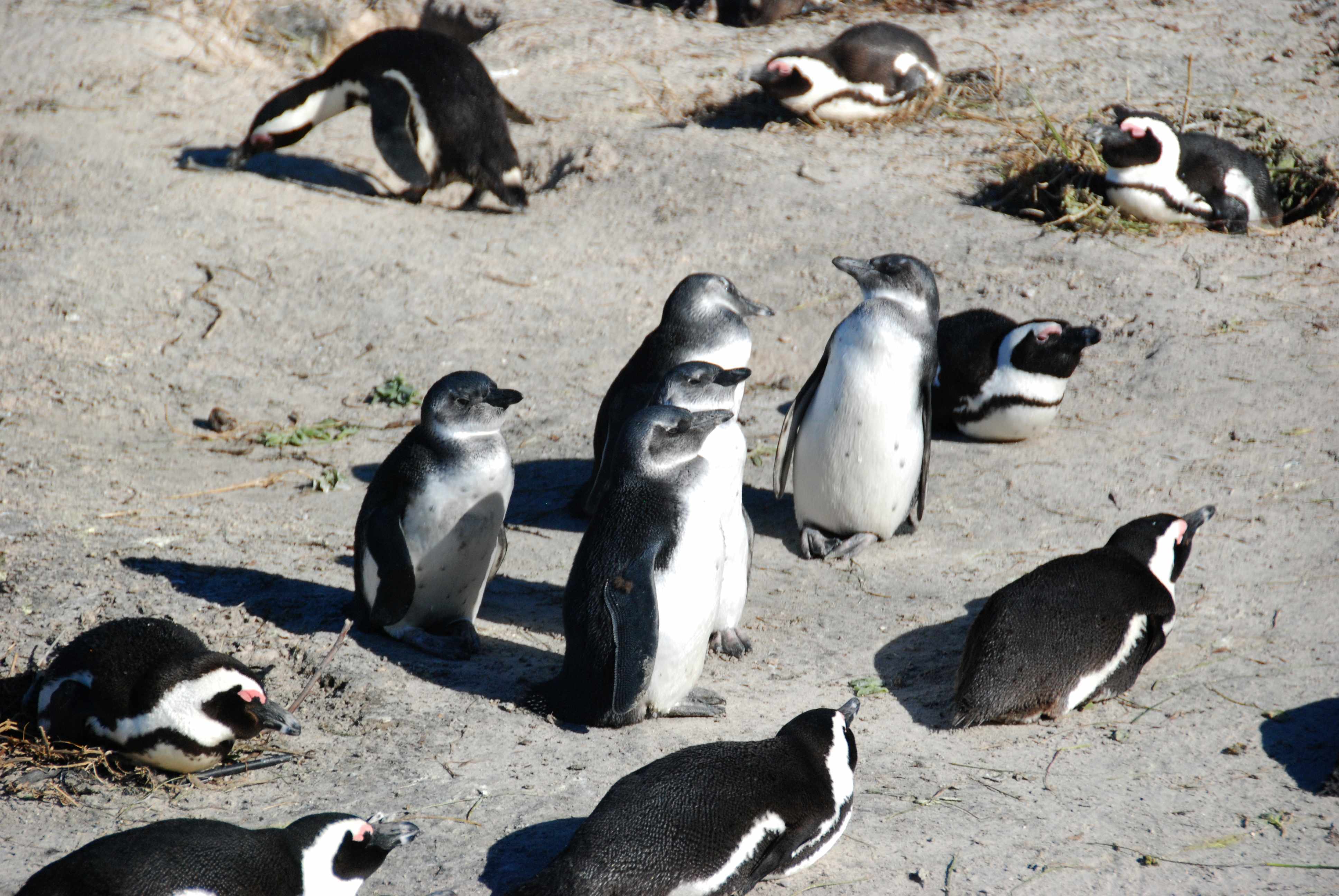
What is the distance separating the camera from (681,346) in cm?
476

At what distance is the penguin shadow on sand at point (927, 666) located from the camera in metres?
3.55

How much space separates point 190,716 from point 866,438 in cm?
265

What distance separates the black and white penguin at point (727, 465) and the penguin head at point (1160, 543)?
3.93 feet

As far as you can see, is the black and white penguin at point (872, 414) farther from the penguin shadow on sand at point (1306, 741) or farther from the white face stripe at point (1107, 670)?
the penguin shadow on sand at point (1306, 741)

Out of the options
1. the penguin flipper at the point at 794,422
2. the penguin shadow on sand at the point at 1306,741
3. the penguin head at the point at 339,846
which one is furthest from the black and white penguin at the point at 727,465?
the penguin shadow on sand at the point at 1306,741

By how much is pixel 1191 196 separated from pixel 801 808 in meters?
4.96

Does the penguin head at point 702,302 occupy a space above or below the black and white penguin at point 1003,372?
above

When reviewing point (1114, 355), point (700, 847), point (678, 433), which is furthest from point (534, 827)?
point (1114, 355)

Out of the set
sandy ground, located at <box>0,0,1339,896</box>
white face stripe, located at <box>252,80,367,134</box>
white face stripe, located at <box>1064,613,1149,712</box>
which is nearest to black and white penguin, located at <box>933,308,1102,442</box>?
sandy ground, located at <box>0,0,1339,896</box>

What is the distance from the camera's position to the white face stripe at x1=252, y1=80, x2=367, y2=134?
25.1 ft

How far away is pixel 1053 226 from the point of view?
6520 mm

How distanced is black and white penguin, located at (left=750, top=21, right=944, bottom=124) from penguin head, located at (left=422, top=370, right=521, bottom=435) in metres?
4.61

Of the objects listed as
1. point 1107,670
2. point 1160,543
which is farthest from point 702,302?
point 1107,670

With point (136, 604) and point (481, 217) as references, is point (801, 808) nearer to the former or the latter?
point (136, 604)
